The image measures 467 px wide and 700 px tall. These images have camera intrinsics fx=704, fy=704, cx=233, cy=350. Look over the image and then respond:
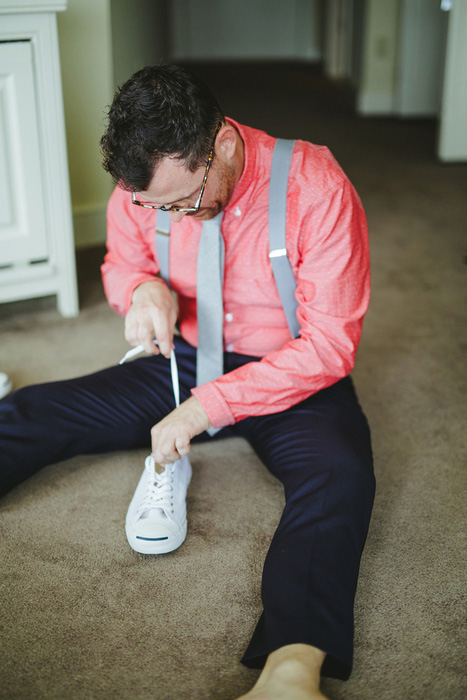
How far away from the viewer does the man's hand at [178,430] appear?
3.38 ft

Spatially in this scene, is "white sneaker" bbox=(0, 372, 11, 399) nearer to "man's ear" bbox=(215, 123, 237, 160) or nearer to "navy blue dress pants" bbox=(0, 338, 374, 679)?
"navy blue dress pants" bbox=(0, 338, 374, 679)

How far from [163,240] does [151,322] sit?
16cm

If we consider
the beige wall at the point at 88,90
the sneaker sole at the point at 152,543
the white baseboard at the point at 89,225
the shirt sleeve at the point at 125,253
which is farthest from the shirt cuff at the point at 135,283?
the white baseboard at the point at 89,225

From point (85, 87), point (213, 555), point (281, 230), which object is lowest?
point (213, 555)

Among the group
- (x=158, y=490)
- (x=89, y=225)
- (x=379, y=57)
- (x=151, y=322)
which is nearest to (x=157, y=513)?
(x=158, y=490)

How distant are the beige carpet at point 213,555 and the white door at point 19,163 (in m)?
0.23

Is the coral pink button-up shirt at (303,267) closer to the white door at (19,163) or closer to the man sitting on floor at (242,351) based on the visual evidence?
the man sitting on floor at (242,351)

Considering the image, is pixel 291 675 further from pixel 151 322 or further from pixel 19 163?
pixel 19 163

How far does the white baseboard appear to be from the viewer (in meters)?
2.43

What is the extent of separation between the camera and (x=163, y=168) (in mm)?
938

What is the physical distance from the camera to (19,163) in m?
1.77

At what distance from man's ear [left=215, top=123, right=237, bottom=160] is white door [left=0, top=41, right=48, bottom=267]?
892 millimetres

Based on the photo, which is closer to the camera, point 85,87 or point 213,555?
point 213,555

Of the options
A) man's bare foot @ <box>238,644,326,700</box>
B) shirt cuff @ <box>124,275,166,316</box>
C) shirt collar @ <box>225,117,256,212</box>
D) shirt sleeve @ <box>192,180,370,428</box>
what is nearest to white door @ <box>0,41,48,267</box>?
shirt cuff @ <box>124,275,166,316</box>
